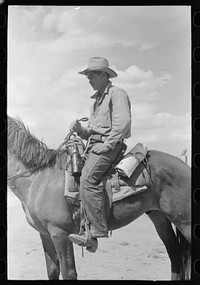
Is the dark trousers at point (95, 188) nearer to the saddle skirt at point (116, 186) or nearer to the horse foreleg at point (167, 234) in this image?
the saddle skirt at point (116, 186)

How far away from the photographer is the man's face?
3846mm

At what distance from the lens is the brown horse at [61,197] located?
12.6ft

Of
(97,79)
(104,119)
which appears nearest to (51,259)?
(104,119)

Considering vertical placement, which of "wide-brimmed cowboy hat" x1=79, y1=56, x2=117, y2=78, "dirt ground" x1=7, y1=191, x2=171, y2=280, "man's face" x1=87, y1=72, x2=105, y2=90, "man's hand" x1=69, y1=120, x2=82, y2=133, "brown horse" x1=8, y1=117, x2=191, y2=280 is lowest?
"dirt ground" x1=7, y1=191, x2=171, y2=280

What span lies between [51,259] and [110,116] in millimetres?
1468

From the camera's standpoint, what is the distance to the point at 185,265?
405cm

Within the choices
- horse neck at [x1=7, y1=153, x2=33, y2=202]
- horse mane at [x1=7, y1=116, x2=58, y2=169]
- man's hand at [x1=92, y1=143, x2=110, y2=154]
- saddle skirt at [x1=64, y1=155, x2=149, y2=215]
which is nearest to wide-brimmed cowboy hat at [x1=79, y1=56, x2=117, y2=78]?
man's hand at [x1=92, y1=143, x2=110, y2=154]

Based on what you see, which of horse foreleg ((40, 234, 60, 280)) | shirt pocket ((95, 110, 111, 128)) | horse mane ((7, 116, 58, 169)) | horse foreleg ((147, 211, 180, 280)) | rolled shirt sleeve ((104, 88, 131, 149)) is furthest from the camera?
horse foreleg ((147, 211, 180, 280))

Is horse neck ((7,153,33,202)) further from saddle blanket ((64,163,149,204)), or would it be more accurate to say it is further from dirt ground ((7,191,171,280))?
saddle blanket ((64,163,149,204))

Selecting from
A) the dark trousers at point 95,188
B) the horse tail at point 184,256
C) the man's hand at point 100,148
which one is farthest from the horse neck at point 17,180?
the horse tail at point 184,256

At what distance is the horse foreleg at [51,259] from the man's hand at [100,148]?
3.22ft

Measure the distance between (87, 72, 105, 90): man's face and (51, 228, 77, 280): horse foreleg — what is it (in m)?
1.32

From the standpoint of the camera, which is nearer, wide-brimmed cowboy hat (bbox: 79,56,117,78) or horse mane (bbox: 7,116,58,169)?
wide-brimmed cowboy hat (bbox: 79,56,117,78)
